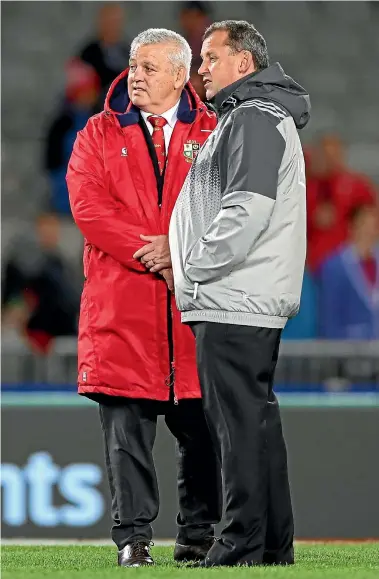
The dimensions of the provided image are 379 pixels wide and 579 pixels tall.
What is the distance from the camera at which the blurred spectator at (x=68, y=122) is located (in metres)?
11.3

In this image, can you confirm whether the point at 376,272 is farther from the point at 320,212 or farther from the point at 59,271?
the point at 59,271

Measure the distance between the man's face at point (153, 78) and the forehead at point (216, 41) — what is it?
36 centimetres

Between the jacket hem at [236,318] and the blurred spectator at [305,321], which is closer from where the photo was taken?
the jacket hem at [236,318]

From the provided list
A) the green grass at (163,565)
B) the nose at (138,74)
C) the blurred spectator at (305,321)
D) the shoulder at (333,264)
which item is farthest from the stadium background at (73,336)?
the nose at (138,74)

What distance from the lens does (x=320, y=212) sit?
11.3m

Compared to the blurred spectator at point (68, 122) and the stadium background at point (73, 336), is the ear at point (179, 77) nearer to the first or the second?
the stadium background at point (73, 336)

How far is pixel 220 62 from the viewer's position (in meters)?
5.22

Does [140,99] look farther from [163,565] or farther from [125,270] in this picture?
[163,565]

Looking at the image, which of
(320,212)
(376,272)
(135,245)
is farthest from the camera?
(320,212)

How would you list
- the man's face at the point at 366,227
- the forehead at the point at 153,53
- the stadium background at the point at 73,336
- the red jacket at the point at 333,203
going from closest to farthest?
the forehead at the point at 153,53 → the stadium background at the point at 73,336 → the man's face at the point at 366,227 → the red jacket at the point at 333,203

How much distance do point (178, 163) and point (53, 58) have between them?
9227 mm

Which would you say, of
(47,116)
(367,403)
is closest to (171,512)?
(367,403)

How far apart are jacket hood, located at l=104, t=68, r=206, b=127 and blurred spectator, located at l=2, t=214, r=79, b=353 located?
4.48 meters

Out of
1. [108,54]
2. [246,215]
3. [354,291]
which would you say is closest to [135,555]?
[246,215]
